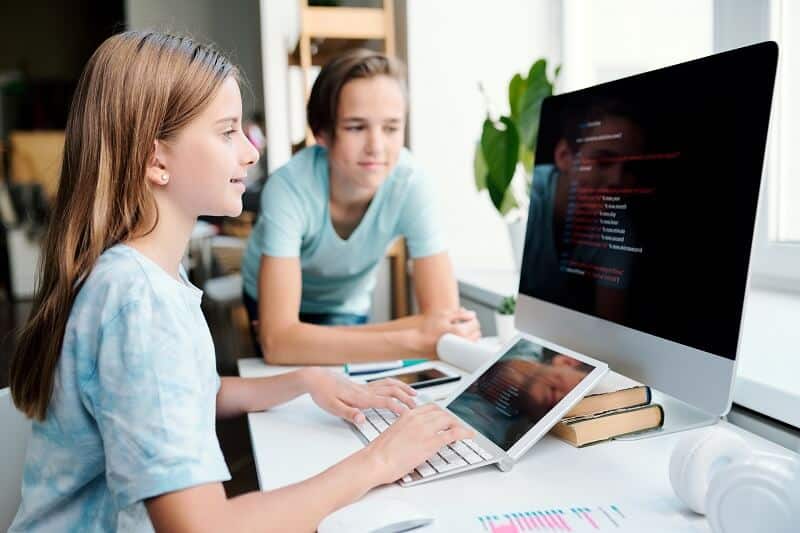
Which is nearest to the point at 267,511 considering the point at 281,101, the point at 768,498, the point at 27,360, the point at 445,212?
the point at 27,360

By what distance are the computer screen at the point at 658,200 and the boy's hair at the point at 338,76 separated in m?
0.53

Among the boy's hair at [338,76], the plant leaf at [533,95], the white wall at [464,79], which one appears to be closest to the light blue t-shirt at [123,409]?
the boy's hair at [338,76]

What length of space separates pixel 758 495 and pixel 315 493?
15.7 inches

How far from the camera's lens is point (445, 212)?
2.27 metres

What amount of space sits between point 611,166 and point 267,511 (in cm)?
62

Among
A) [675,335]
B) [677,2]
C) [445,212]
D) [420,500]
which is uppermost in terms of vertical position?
[677,2]

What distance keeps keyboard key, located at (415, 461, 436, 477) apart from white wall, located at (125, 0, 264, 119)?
419cm

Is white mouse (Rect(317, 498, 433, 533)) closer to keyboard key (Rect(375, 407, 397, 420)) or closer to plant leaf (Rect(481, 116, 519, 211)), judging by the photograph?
keyboard key (Rect(375, 407, 397, 420))

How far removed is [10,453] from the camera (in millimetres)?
878

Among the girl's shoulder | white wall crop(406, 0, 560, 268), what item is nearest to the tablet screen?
the girl's shoulder

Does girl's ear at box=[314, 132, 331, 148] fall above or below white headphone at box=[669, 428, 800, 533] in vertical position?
above

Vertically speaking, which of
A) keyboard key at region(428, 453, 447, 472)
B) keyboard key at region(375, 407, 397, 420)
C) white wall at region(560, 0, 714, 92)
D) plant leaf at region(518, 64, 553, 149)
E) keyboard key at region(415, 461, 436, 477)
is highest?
white wall at region(560, 0, 714, 92)

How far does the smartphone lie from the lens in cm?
118

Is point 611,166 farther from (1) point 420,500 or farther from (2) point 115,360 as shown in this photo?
(2) point 115,360
